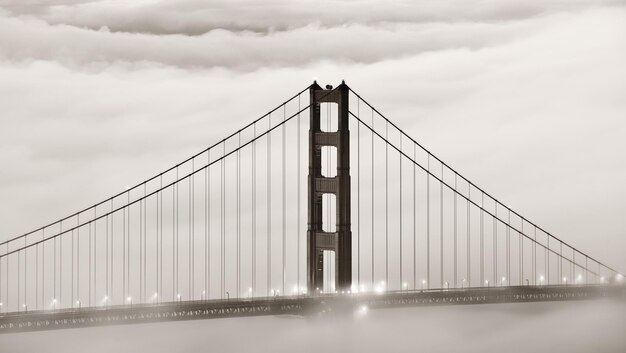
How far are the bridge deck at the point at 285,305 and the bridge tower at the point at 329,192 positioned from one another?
1689mm

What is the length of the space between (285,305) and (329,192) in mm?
6730

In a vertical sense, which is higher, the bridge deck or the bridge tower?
the bridge tower

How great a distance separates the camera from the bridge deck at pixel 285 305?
76.0 m

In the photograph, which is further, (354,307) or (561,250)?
(561,250)

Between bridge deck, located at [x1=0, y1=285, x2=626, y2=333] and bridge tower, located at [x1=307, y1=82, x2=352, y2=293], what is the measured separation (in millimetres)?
1689

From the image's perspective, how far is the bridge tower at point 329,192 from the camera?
286ft

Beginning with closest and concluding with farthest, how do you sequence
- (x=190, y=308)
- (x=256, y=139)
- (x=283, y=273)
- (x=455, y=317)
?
(x=190, y=308)
(x=283, y=273)
(x=256, y=139)
(x=455, y=317)

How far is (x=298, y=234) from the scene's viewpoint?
289ft

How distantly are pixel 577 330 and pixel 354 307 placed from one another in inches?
543

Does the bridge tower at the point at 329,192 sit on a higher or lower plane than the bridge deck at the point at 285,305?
higher

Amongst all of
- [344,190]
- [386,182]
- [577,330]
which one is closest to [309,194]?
[344,190]

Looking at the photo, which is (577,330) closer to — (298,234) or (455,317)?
(455,317)

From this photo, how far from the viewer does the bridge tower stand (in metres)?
87.2

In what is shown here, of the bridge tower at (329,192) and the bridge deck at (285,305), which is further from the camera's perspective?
the bridge tower at (329,192)
